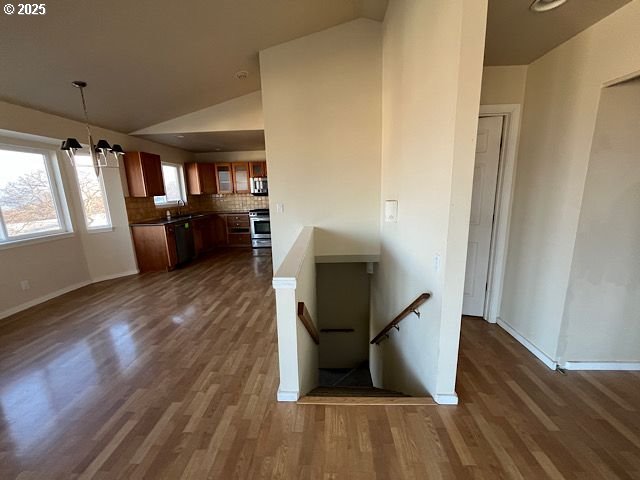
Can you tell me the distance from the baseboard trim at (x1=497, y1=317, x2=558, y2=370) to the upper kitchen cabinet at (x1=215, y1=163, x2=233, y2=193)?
20.2 ft

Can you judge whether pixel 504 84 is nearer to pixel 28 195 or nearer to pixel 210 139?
pixel 210 139

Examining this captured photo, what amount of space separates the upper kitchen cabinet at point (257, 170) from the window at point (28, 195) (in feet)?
11.6

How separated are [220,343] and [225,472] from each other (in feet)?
4.48

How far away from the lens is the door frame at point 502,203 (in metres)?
2.47

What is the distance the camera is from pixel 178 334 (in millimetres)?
2799

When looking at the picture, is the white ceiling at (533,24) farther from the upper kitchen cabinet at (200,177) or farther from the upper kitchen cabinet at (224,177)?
the upper kitchen cabinet at (200,177)

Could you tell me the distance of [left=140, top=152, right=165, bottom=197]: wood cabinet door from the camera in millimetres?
4759

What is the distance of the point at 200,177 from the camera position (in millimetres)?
6453

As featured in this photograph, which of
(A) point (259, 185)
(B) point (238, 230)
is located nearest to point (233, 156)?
(A) point (259, 185)

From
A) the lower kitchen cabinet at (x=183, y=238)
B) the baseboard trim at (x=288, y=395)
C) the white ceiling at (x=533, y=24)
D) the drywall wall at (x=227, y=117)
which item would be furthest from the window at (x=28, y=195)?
the white ceiling at (x=533, y=24)

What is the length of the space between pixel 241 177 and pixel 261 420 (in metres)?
5.90

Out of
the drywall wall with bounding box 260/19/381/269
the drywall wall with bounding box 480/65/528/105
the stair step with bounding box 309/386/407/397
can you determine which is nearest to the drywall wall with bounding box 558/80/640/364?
the drywall wall with bounding box 480/65/528/105

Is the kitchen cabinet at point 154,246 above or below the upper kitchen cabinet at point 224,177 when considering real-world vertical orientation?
below

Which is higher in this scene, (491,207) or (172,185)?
(172,185)
